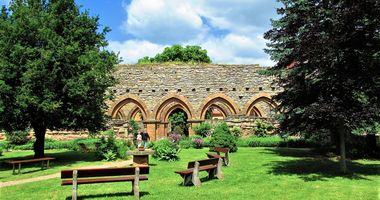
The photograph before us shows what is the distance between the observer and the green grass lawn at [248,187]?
7949 mm

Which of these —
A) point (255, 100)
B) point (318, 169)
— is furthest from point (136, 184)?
point (255, 100)

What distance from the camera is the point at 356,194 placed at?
7902mm

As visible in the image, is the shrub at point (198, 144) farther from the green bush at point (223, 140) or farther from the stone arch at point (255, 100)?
the stone arch at point (255, 100)

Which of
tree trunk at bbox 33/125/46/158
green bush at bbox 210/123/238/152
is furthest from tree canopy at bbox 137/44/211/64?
tree trunk at bbox 33/125/46/158

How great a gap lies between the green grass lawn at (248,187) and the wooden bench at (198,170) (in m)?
0.24

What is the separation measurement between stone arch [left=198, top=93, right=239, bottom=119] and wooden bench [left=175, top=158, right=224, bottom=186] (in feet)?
57.9

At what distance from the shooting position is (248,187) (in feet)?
28.8

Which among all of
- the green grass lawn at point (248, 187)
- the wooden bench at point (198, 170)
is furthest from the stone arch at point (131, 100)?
the wooden bench at point (198, 170)

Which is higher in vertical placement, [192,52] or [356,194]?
[192,52]

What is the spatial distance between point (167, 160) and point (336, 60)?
286 inches

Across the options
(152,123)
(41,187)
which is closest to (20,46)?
(41,187)

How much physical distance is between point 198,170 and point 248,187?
1.27 meters

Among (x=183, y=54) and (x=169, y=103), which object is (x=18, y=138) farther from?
(x=183, y=54)

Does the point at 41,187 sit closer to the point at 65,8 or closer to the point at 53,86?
the point at 53,86
